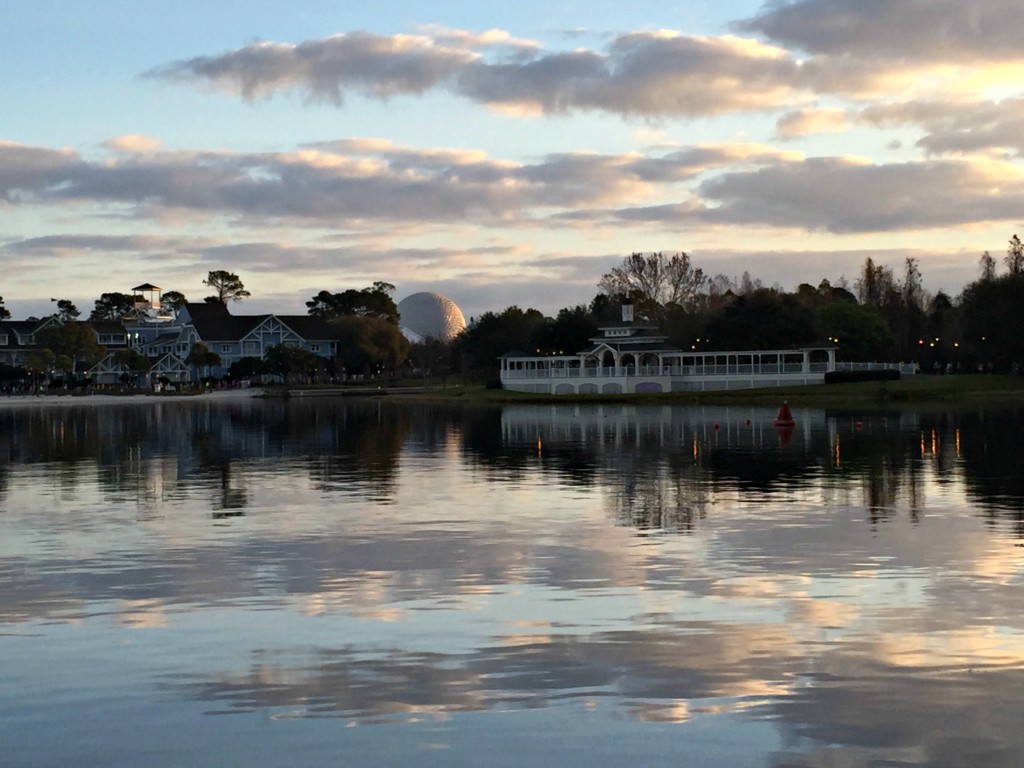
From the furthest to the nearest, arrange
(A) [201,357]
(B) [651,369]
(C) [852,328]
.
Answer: (A) [201,357] → (C) [852,328] → (B) [651,369]

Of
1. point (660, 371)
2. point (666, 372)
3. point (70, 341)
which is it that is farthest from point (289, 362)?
point (666, 372)

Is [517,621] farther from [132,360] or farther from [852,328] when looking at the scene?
[132,360]

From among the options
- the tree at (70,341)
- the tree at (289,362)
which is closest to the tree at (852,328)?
the tree at (289,362)

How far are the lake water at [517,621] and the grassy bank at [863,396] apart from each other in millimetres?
65305

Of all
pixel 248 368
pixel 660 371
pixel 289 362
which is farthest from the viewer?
pixel 248 368

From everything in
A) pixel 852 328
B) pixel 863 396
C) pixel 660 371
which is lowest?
pixel 863 396

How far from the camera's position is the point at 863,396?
104812mm

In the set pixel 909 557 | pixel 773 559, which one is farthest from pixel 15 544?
pixel 909 557

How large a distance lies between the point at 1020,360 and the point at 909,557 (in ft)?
347

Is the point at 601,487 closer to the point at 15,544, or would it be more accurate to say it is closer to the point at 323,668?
the point at 15,544

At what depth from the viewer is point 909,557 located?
20422mm

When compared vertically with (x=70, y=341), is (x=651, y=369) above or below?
below

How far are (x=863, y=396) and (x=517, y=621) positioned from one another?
9309 centimetres

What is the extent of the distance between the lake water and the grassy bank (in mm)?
65305
